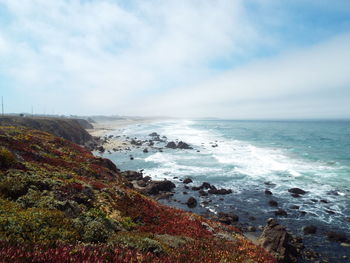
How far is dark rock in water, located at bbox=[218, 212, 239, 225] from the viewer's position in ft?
73.3

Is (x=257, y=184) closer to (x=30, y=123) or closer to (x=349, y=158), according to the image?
(x=349, y=158)

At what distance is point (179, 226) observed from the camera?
507 inches

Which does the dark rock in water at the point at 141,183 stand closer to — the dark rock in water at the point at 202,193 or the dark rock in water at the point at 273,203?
the dark rock in water at the point at 202,193

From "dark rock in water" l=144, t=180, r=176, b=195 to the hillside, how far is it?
47.3 feet

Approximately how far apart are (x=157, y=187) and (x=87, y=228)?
2363 centimetres

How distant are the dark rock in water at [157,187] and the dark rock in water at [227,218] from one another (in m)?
10.5

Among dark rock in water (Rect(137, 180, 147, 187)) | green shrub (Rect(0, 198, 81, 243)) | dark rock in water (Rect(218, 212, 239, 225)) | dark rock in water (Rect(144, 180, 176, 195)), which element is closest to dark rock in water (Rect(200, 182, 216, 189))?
dark rock in water (Rect(144, 180, 176, 195))

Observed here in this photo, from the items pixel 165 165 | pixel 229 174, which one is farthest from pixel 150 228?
pixel 165 165

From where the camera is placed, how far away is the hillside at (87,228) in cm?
584

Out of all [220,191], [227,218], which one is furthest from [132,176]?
[227,218]

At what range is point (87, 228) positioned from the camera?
8211 millimetres

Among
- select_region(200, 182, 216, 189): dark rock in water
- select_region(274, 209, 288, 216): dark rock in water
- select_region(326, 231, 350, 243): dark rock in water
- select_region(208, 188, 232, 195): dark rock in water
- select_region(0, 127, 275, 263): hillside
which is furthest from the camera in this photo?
select_region(200, 182, 216, 189): dark rock in water

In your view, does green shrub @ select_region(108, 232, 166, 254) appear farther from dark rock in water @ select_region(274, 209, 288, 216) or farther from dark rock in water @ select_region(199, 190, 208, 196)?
dark rock in water @ select_region(199, 190, 208, 196)

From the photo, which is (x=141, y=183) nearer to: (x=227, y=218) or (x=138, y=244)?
(x=227, y=218)
